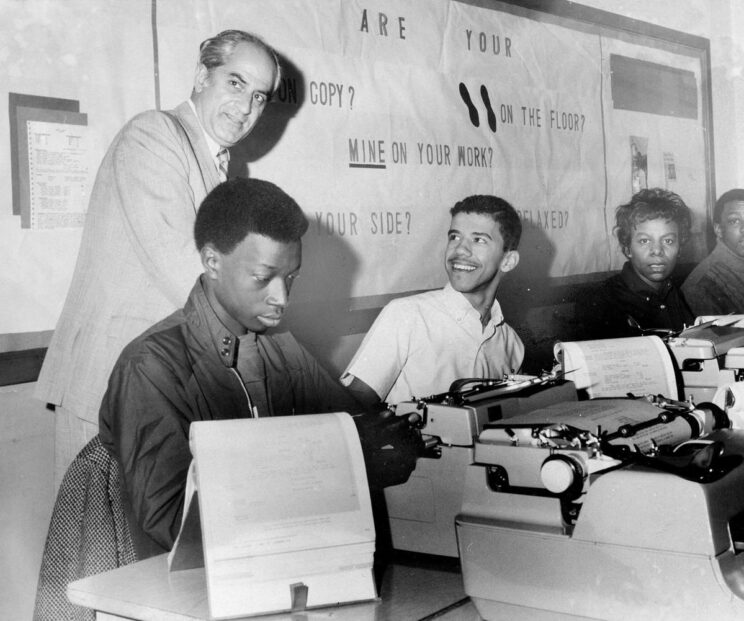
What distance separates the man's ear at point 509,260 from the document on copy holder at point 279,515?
1.27 metres

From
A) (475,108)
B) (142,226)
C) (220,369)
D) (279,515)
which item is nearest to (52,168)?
(142,226)

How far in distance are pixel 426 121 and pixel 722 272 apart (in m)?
1.77

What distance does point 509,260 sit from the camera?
255 centimetres

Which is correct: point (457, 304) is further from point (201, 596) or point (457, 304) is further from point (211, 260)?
point (201, 596)

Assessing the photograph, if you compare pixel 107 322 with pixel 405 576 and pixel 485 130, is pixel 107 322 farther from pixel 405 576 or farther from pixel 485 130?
pixel 485 130

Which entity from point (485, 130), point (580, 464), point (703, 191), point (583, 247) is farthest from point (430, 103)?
point (703, 191)

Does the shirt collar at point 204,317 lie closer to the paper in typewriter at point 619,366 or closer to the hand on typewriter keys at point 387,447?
the hand on typewriter keys at point 387,447

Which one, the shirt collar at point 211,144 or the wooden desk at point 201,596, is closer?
the wooden desk at point 201,596

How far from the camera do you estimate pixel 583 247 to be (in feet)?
10.00

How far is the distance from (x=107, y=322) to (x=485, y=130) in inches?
55.6

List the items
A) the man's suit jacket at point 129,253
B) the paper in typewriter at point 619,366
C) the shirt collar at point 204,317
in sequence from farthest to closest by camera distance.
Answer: the paper in typewriter at point 619,366 → the shirt collar at point 204,317 → the man's suit jacket at point 129,253

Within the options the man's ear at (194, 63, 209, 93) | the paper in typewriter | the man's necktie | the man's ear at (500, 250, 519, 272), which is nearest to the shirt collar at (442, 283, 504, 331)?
the man's ear at (500, 250, 519, 272)

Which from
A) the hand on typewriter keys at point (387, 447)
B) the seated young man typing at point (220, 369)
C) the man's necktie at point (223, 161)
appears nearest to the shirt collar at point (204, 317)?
the seated young man typing at point (220, 369)

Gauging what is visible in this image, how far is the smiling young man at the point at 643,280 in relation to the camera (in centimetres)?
309
